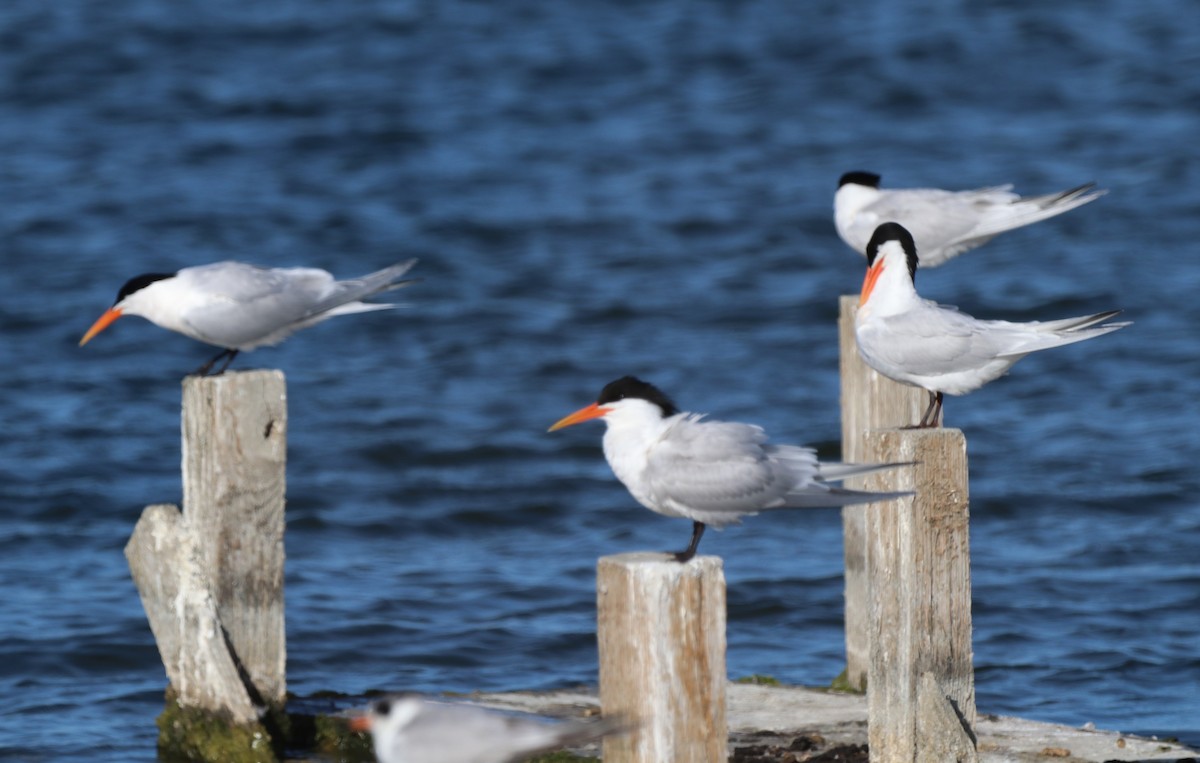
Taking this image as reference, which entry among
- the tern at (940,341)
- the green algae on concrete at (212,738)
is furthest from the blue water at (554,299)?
the tern at (940,341)

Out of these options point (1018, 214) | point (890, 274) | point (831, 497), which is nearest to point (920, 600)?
point (831, 497)

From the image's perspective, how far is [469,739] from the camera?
4684mm

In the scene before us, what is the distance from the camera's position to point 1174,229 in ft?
62.6

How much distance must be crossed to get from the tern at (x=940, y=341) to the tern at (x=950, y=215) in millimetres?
1743

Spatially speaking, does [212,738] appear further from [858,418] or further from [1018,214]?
[1018,214]

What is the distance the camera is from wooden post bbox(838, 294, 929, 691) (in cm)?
712

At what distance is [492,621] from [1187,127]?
631 inches

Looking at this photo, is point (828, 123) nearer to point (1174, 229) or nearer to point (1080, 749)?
point (1174, 229)

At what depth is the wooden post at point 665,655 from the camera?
476 centimetres

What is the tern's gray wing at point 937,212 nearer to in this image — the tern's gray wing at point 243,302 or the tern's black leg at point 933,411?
the tern's black leg at point 933,411

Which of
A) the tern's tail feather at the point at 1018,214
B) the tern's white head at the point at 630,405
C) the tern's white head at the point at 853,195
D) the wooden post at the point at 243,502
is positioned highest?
the tern's white head at the point at 853,195

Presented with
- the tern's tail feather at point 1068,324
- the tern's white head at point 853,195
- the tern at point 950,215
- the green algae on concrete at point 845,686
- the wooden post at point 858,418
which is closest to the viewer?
the tern's tail feather at point 1068,324

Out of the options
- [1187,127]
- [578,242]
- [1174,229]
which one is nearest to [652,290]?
[578,242]

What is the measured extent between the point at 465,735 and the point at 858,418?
3115mm
